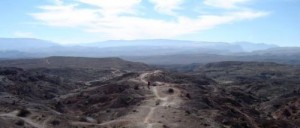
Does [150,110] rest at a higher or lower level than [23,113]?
lower

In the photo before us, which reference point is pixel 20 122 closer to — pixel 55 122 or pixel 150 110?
pixel 55 122

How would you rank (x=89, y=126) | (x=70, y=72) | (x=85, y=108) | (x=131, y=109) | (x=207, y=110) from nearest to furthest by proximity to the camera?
(x=89, y=126) → (x=131, y=109) → (x=207, y=110) → (x=85, y=108) → (x=70, y=72)

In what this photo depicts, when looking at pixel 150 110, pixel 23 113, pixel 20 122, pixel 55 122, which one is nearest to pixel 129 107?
pixel 150 110

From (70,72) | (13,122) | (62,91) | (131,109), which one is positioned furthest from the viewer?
(70,72)

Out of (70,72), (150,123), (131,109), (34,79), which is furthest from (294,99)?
(70,72)

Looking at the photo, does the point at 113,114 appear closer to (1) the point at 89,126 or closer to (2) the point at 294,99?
(1) the point at 89,126

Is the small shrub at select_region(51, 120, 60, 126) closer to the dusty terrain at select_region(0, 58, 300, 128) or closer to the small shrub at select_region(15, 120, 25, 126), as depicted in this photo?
→ the dusty terrain at select_region(0, 58, 300, 128)

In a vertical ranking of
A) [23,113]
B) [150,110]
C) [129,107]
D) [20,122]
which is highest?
[23,113]

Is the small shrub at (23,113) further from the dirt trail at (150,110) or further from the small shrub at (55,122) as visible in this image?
the dirt trail at (150,110)

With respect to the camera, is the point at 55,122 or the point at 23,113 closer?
the point at 55,122

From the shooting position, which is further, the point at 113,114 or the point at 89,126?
the point at 113,114
